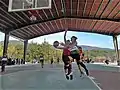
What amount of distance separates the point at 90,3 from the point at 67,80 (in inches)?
446

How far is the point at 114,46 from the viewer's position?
33.7 meters

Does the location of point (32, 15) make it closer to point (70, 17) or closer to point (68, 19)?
point (68, 19)

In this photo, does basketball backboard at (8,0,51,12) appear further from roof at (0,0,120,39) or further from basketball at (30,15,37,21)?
basketball at (30,15,37,21)

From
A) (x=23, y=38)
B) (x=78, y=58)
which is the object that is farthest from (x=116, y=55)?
(x=78, y=58)

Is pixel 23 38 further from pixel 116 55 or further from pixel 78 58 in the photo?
pixel 78 58

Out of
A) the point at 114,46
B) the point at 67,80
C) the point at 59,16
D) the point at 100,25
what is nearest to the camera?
the point at 67,80

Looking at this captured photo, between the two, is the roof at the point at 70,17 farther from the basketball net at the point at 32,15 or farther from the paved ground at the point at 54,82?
the paved ground at the point at 54,82

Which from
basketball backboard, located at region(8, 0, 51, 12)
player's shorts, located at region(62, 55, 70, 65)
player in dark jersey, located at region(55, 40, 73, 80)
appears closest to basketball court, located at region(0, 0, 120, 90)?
player in dark jersey, located at region(55, 40, 73, 80)

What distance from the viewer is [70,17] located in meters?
24.2

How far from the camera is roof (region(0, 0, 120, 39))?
2027 centimetres

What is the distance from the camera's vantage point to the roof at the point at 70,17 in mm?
20266

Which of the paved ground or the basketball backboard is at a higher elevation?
the basketball backboard

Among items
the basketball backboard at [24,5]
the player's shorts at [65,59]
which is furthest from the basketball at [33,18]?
the player's shorts at [65,59]

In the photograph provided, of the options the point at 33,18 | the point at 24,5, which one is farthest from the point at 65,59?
the point at 33,18
